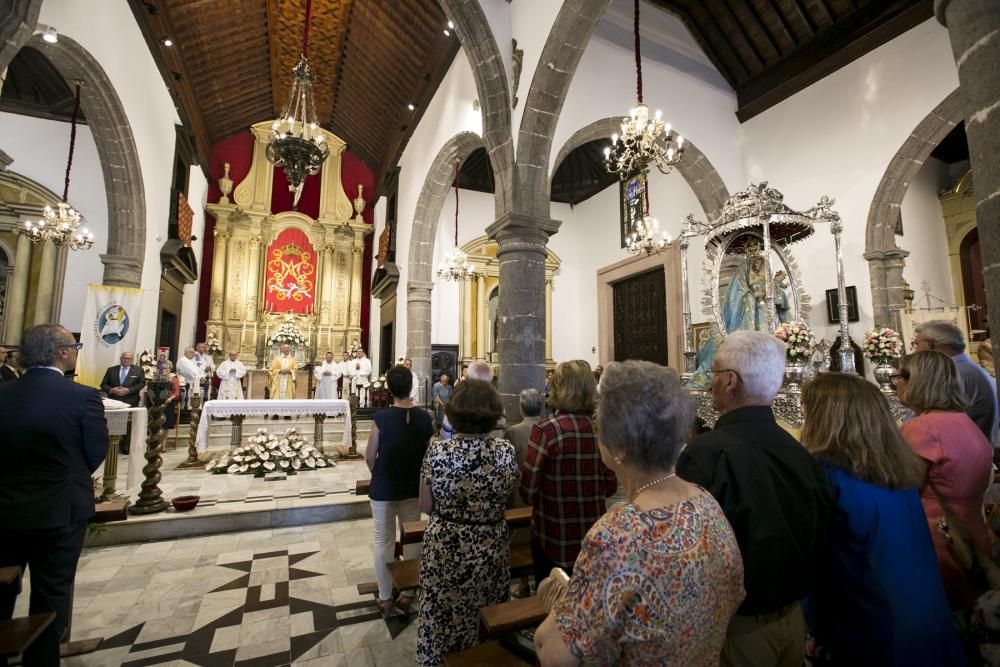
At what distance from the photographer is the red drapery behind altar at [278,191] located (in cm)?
1302

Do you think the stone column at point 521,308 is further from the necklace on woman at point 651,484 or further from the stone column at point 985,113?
the necklace on woman at point 651,484

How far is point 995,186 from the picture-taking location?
162 cm

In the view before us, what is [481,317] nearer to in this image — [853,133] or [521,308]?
[521,308]

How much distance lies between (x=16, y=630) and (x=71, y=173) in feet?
37.0

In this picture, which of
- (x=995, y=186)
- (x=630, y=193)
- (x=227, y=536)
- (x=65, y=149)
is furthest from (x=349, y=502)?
(x=65, y=149)

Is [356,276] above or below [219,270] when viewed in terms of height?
above

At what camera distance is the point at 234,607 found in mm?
2748

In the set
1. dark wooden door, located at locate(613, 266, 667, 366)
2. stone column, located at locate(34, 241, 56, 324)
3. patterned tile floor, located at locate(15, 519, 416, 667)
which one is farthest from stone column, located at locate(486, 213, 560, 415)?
stone column, located at locate(34, 241, 56, 324)

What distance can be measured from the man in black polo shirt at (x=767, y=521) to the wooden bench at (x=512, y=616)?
59 centimetres

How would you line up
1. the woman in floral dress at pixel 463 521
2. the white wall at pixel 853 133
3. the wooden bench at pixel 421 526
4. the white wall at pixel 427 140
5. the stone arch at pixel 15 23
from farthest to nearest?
the white wall at pixel 427 140 < the white wall at pixel 853 133 < the stone arch at pixel 15 23 < the wooden bench at pixel 421 526 < the woman in floral dress at pixel 463 521

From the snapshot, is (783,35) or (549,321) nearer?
(783,35)

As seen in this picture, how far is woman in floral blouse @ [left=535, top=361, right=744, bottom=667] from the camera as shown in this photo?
2.75ft

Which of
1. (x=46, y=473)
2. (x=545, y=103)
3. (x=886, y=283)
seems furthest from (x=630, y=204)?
(x=46, y=473)

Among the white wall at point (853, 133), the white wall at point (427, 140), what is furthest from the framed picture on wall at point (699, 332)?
the white wall at point (427, 140)
